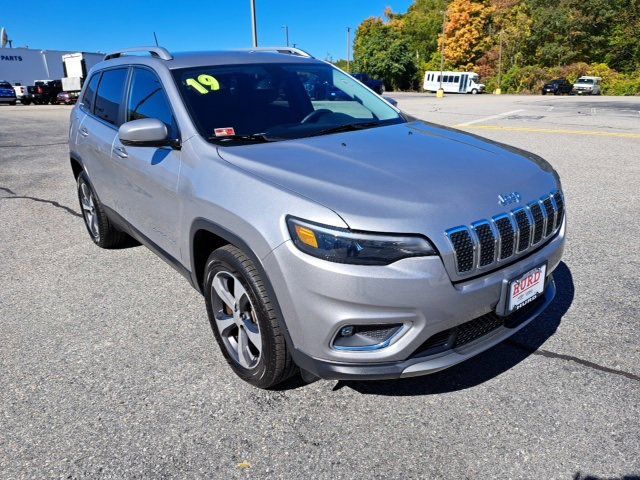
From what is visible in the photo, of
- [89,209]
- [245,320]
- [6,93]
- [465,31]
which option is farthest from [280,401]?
[465,31]

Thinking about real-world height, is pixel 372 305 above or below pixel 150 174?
below

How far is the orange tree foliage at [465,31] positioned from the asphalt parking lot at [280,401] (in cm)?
6683

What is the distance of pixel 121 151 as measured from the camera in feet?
11.6

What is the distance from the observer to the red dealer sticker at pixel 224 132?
9.18 ft

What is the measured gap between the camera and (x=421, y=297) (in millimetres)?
1988

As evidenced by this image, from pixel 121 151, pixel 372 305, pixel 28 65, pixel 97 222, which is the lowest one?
pixel 97 222

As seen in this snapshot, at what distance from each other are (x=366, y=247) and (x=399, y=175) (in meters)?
0.53

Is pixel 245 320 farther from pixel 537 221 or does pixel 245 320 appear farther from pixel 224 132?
pixel 537 221

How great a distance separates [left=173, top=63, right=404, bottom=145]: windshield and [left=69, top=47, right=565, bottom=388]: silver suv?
1cm

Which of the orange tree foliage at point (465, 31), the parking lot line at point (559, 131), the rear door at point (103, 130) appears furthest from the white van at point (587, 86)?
the rear door at point (103, 130)

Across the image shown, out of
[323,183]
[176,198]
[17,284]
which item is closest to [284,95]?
[176,198]

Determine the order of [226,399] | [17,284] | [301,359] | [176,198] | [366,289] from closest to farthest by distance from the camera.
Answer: [366,289]
[301,359]
[226,399]
[176,198]
[17,284]

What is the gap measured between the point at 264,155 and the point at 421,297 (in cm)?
111

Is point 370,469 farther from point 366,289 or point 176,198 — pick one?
point 176,198
